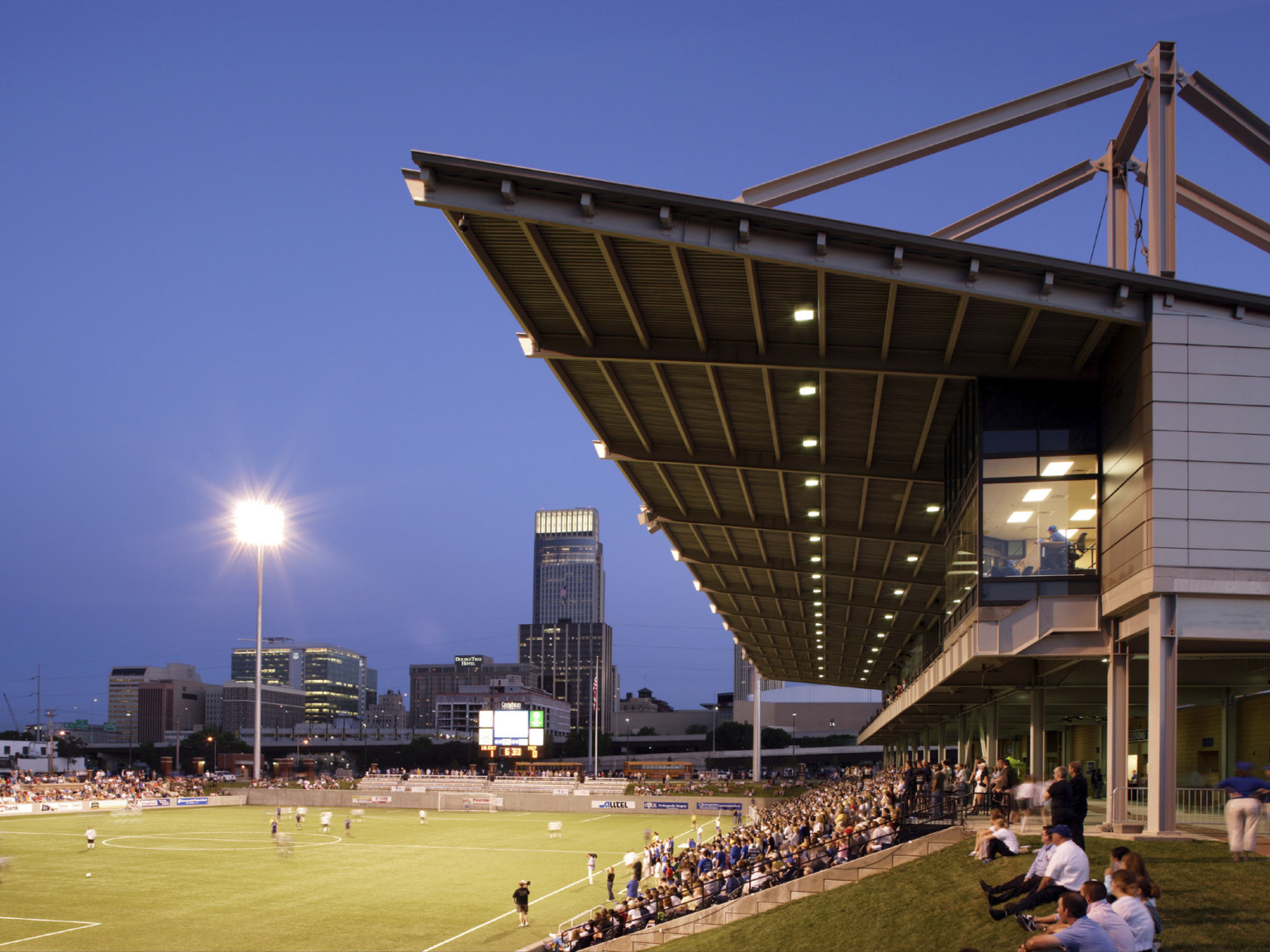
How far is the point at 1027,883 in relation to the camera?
13836mm

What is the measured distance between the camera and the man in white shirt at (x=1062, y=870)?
39.9 feet

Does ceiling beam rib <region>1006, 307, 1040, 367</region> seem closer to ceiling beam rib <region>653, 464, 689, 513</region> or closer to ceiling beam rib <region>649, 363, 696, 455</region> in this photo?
ceiling beam rib <region>649, 363, 696, 455</region>

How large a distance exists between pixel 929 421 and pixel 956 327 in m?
6.35

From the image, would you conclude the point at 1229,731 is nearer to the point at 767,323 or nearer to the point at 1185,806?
the point at 1185,806

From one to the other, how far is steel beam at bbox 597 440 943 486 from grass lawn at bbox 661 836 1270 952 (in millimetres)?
13959

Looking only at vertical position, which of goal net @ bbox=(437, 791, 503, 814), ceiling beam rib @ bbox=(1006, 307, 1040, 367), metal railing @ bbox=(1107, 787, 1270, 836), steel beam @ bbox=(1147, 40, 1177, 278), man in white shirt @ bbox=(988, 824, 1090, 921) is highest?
steel beam @ bbox=(1147, 40, 1177, 278)

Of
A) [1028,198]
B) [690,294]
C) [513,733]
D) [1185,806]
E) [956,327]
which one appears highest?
[1028,198]

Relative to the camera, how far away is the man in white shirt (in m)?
12.2

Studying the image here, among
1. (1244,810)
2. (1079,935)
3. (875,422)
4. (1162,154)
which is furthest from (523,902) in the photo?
(1079,935)

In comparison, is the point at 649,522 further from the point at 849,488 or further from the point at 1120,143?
the point at 1120,143

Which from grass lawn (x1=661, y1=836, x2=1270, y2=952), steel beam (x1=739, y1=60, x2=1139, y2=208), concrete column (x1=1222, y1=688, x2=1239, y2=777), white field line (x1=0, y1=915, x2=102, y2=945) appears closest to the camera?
grass lawn (x1=661, y1=836, x2=1270, y2=952)

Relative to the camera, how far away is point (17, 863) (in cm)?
4509

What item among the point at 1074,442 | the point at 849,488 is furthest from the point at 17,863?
the point at 1074,442

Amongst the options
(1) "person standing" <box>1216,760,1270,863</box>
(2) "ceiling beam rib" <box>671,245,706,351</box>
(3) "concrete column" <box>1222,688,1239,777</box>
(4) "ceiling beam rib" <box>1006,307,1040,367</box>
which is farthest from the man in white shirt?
(3) "concrete column" <box>1222,688,1239,777</box>
